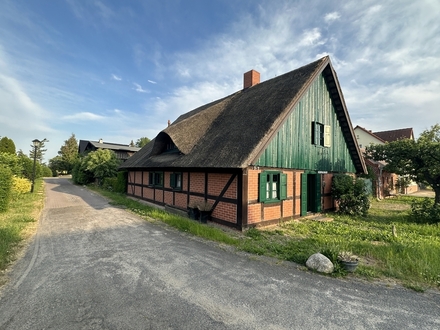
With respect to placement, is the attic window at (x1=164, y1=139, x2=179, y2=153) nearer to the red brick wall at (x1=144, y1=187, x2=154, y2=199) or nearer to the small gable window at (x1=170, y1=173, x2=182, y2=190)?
the small gable window at (x1=170, y1=173, x2=182, y2=190)

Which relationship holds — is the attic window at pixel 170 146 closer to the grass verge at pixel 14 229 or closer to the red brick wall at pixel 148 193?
the red brick wall at pixel 148 193

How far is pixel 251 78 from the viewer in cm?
1474

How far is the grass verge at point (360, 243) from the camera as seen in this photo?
473 cm

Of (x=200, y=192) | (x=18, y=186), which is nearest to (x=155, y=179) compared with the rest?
(x=200, y=192)

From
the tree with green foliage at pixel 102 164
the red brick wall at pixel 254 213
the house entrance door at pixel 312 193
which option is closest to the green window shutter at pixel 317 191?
the house entrance door at pixel 312 193

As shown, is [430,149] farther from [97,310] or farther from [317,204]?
[97,310]

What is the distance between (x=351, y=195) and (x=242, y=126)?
6.72m

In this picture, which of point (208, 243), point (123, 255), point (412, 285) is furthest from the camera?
point (208, 243)

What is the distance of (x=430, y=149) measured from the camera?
1088cm

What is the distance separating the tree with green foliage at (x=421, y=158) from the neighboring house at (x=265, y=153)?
1.92m

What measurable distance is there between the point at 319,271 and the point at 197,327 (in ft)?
9.83

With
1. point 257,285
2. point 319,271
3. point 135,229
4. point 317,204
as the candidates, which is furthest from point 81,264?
point 317,204

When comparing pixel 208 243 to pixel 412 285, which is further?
pixel 208 243

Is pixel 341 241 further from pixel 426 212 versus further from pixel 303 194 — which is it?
pixel 426 212
